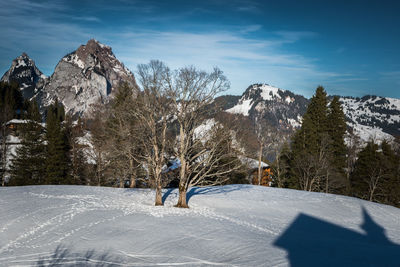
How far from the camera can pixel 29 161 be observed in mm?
33219

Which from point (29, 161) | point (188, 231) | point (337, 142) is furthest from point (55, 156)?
point (337, 142)

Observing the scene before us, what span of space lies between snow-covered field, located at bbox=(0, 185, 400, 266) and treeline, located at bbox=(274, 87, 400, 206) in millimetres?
10311

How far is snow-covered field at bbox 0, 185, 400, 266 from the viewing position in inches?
403

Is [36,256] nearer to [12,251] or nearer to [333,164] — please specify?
[12,251]

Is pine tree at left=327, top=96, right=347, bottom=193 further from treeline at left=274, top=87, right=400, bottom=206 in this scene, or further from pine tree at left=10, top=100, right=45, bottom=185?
pine tree at left=10, top=100, right=45, bottom=185

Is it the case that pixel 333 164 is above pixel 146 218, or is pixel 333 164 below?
above

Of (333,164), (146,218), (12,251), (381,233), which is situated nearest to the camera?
(12,251)

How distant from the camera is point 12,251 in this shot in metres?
10.5

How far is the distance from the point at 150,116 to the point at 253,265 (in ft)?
37.9

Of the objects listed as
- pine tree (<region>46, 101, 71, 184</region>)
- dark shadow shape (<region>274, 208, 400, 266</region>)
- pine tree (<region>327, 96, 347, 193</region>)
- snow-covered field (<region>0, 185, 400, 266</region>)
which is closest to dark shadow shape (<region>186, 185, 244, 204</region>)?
snow-covered field (<region>0, 185, 400, 266</region>)

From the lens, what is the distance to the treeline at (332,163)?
33062 millimetres

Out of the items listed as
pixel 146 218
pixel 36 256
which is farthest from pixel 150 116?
pixel 36 256

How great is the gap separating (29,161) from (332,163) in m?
39.4

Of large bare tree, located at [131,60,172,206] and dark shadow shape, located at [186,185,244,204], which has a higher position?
large bare tree, located at [131,60,172,206]
